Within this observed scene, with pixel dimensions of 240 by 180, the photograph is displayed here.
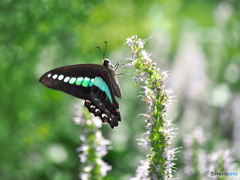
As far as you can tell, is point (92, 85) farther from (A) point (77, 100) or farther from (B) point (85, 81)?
(A) point (77, 100)

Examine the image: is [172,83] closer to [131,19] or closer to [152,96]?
[131,19]

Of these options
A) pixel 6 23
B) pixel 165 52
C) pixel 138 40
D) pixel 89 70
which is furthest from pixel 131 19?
pixel 138 40

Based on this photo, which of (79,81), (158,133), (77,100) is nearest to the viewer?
(158,133)

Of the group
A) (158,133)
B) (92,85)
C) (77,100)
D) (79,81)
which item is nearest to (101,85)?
(92,85)

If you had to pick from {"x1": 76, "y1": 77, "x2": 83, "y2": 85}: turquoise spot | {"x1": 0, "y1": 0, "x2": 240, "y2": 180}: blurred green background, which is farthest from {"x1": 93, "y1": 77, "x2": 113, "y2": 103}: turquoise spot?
{"x1": 0, "y1": 0, "x2": 240, "y2": 180}: blurred green background

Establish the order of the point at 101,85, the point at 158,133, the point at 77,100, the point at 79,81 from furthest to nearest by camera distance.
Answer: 1. the point at 77,100
2. the point at 101,85
3. the point at 79,81
4. the point at 158,133

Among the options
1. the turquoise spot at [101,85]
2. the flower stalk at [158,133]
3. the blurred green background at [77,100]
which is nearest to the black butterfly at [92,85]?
the turquoise spot at [101,85]

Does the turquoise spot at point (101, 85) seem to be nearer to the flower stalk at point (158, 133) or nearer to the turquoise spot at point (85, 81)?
the turquoise spot at point (85, 81)
